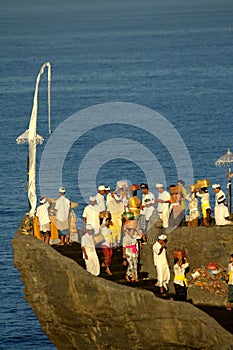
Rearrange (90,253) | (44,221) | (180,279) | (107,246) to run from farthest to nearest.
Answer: (44,221) < (107,246) < (90,253) < (180,279)

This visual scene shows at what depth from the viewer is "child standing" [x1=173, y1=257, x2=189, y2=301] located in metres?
45.3

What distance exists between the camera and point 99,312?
44.1 meters

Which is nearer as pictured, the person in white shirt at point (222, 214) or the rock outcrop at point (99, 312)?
the rock outcrop at point (99, 312)

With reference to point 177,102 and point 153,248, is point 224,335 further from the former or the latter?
point 177,102

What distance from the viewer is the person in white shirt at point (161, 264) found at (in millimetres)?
45406

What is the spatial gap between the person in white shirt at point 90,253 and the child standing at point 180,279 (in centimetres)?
268

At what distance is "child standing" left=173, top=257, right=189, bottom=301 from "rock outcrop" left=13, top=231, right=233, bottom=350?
102 inches

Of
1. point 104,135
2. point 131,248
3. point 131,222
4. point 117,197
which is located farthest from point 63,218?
point 104,135

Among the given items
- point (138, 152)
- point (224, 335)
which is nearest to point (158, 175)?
point (138, 152)

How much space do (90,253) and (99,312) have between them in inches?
96.2

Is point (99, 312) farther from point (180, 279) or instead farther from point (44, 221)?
point (44, 221)

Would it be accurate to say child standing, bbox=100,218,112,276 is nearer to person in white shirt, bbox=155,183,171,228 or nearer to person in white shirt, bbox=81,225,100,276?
person in white shirt, bbox=81,225,100,276

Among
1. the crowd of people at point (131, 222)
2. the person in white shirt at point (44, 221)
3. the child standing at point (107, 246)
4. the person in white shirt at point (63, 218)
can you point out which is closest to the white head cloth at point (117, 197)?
the crowd of people at point (131, 222)

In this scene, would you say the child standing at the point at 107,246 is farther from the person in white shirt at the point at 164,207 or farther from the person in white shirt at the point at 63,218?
the person in white shirt at the point at 164,207
